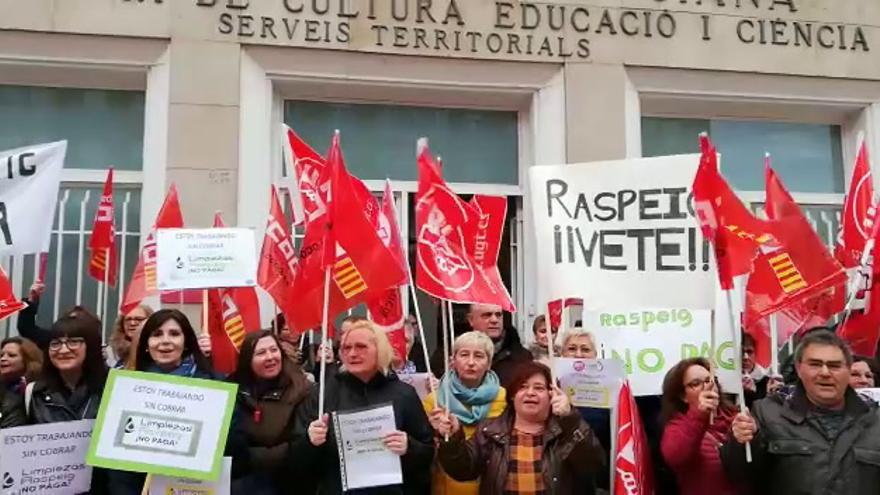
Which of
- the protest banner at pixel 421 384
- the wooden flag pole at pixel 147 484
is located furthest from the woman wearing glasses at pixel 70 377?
the protest banner at pixel 421 384

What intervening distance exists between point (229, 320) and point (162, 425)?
2.19 meters

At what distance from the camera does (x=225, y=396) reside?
4.39m

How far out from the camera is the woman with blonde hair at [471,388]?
488 cm

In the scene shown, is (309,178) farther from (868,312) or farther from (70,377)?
(868,312)

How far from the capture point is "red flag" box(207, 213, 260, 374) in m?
6.43

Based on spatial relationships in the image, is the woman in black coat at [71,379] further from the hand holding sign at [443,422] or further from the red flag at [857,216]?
the red flag at [857,216]

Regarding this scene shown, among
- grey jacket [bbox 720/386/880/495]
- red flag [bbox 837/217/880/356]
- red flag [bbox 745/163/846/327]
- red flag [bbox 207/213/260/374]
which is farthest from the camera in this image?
red flag [bbox 207/213/260/374]

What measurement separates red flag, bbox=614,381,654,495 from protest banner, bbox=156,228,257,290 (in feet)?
8.49

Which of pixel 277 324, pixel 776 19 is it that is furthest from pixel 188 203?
pixel 776 19

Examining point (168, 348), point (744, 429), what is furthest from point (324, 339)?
point (744, 429)

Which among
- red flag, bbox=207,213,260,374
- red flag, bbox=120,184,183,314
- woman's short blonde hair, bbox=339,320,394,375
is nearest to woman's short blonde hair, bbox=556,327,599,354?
woman's short blonde hair, bbox=339,320,394,375

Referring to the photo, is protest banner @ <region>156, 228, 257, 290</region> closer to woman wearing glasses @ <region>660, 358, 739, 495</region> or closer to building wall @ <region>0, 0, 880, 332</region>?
building wall @ <region>0, 0, 880, 332</region>

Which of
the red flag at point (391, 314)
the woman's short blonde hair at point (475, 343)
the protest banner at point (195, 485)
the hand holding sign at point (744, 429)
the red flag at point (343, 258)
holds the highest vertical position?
the red flag at point (343, 258)

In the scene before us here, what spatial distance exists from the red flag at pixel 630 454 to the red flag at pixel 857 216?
9.34ft
